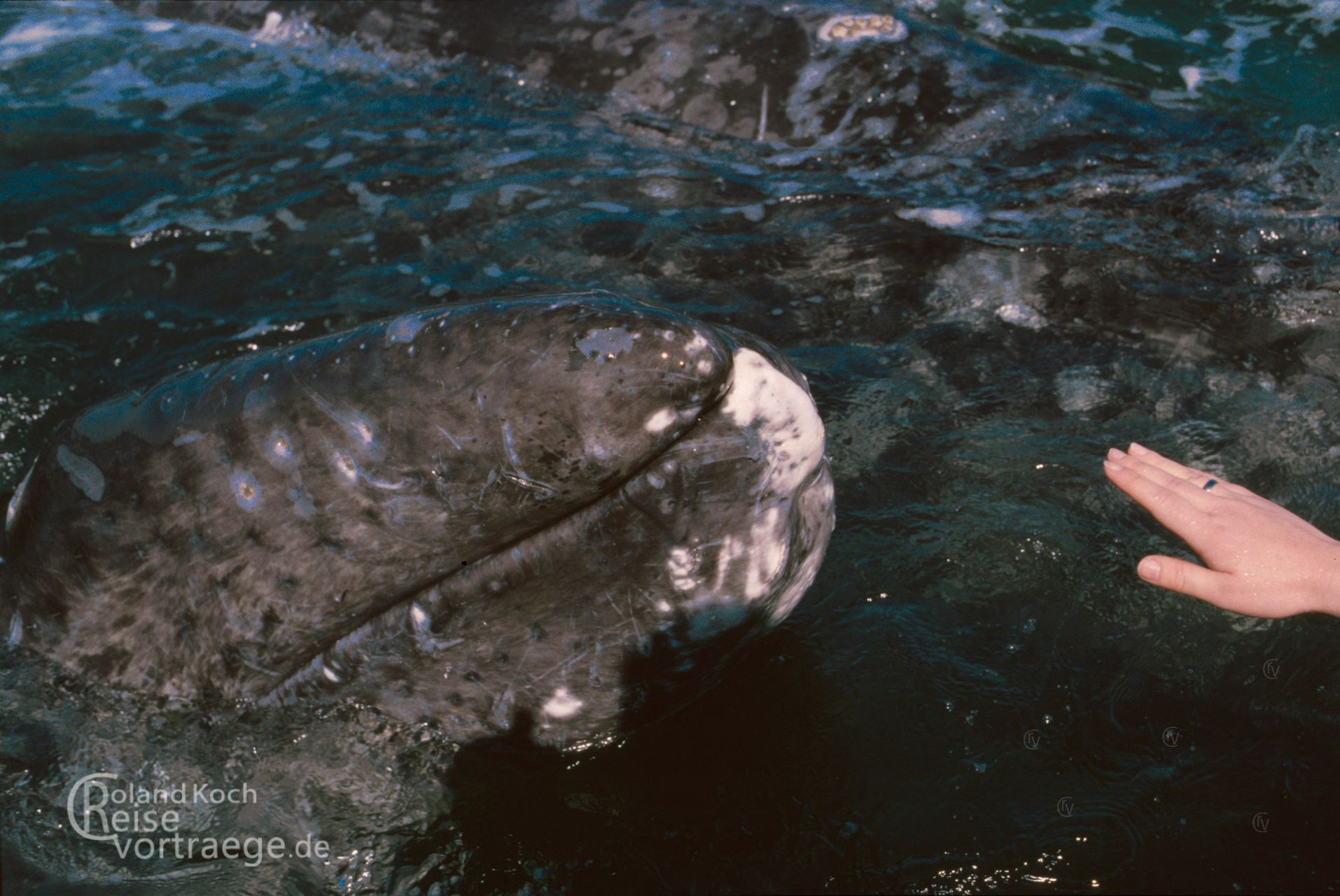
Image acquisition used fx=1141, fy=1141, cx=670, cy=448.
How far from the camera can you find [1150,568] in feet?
12.1

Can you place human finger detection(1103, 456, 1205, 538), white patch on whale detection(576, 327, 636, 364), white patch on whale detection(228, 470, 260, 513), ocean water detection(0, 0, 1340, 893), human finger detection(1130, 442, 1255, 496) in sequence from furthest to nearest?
human finger detection(1130, 442, 1255, 496) → human finger detection(1103, 456, 1205, 538) → ocean water detection(0, 0, 1340, 893) → white patch on whale detection(228, 470, 260, 513) → white patch on whale detection(576, 327, 636, 364)

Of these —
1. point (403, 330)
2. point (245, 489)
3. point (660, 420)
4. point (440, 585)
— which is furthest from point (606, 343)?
point (245, 489)

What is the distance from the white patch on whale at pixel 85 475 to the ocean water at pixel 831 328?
2.29 ft

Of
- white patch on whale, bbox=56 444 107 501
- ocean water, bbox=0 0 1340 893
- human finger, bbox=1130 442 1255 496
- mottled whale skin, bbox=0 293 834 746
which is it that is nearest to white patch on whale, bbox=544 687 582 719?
mottled whale skin, bbox=0 293 834 746

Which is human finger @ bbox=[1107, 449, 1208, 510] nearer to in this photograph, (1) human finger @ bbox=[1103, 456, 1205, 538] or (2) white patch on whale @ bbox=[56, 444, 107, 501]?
(1) human finger @ bbox=[1103, 456, 1205, 538]

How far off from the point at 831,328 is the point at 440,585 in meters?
3.11

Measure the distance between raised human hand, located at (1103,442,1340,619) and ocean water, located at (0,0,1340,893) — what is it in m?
0.35

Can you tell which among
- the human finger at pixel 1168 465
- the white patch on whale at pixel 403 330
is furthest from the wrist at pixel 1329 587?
the white patch on whale at pixel 403 330

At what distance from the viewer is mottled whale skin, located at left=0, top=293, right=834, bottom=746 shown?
2.98 metres

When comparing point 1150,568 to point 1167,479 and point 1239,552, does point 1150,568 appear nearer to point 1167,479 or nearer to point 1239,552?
point 1239,552

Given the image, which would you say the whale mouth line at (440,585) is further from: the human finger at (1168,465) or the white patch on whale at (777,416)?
the human finger at (1168,465)

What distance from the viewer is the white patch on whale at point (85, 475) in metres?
3.47

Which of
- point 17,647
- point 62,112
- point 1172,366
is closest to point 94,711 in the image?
point 17,647

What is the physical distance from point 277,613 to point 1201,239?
4.97 metres
